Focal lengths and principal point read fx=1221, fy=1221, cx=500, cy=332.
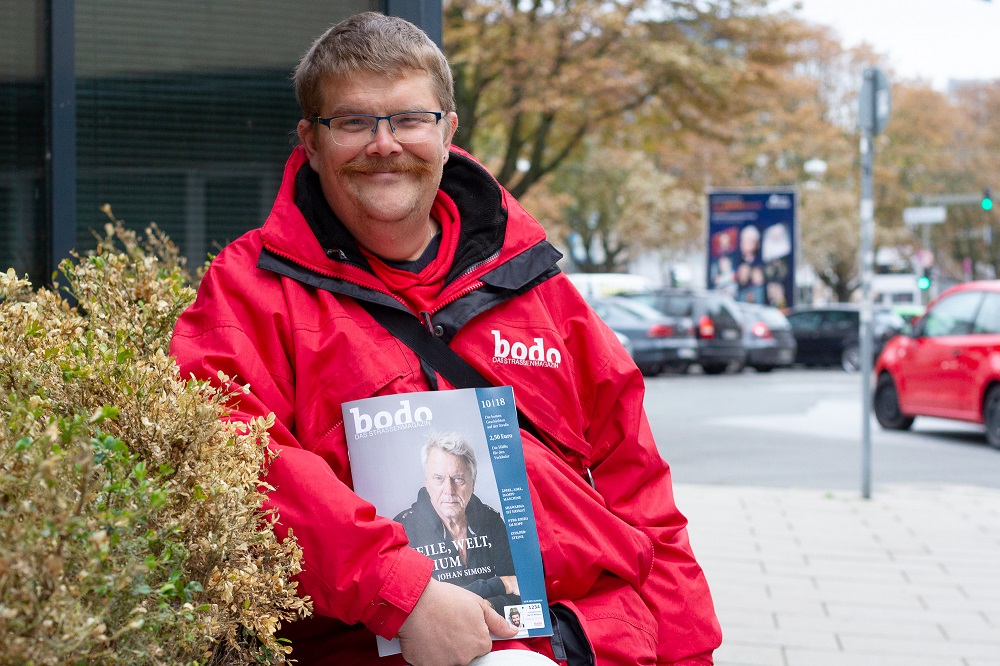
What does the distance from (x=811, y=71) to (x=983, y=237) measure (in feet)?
46.5

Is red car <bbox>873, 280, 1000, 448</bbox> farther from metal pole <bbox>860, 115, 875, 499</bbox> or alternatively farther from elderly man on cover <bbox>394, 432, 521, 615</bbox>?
elderly man on cover <bbox>394, 432, 521, 615</bbox>

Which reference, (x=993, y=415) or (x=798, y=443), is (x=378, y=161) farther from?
(x=993, y=415)

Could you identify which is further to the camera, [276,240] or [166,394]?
[276,240]

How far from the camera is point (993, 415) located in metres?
12.6

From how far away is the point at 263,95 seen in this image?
15.3 ft

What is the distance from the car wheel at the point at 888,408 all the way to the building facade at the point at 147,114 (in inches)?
439

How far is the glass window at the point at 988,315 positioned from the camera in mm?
12609

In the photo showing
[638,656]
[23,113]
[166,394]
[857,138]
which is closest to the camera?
[166,394]

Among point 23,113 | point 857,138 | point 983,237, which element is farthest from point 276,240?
point 983,237

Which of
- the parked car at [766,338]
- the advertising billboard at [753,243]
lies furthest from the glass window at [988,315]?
the advertising billboard at [753,243]

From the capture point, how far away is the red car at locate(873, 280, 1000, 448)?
12.6m

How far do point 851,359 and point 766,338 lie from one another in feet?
10.5

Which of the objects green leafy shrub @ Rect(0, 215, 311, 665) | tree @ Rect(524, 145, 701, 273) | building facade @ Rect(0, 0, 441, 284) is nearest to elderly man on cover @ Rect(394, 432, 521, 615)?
green leafy shrub @ Rect(0, 215, 311, 665)

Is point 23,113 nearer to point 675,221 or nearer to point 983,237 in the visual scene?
point 675,221
